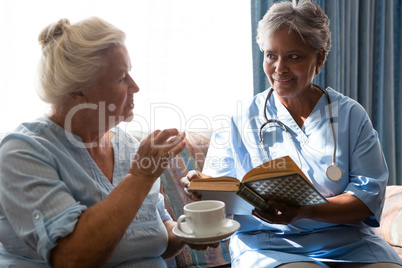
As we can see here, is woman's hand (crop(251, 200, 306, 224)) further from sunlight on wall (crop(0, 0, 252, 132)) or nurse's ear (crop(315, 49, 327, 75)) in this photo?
sunlight on wall (crop(0, 0, 252, 132))

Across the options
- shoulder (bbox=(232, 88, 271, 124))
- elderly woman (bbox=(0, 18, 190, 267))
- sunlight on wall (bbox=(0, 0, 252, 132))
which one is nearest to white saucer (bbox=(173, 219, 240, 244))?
elderly woman (bbox=(0, 18, 190, 267))

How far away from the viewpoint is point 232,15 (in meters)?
2.71

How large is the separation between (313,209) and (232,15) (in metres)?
1.78

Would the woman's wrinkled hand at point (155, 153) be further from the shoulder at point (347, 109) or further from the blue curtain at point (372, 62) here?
the blue curtain at point (372, 62)

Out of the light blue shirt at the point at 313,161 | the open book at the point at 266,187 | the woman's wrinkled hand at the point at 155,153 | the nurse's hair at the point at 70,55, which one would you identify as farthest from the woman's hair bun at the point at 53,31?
the light blue shirt at the point at 313,161

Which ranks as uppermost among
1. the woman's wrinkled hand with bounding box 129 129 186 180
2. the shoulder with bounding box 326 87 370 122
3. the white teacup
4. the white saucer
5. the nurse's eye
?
the nurse's eye

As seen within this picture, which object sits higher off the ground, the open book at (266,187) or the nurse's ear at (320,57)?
the nurse's ear at (320,57)

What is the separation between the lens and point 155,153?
3.60 feet

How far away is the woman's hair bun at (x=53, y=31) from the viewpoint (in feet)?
3.69

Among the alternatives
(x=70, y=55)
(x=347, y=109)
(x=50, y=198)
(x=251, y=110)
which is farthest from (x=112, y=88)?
(x=347, y=109)

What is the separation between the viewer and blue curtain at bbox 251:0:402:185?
9.62 ft

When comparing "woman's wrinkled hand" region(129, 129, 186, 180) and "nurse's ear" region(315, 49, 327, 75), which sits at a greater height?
"nurse's ear" region(315, 49, 327, 75)

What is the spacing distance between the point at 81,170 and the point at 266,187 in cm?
54

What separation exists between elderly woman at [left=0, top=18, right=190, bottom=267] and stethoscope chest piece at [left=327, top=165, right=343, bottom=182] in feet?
1.91
